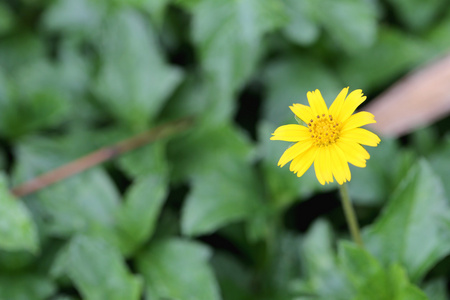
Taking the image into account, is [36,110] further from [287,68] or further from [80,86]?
[287,68]

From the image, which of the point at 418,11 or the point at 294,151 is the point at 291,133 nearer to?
the point at 294,151

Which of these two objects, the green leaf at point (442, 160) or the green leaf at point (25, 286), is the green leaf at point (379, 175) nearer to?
the green leaf at point (442, 160)

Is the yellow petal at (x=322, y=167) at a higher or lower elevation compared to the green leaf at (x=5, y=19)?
lower

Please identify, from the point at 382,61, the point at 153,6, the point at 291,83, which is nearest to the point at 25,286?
the point at 153,6

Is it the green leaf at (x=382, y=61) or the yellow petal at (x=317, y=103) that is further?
the green leaf at (x=382, y=61)

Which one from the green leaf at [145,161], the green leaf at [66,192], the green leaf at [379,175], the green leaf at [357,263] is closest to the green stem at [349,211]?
the green leaf at [357,263]

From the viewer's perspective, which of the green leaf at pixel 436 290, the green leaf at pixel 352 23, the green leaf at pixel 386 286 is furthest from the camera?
the green leaf at pixel 352 23

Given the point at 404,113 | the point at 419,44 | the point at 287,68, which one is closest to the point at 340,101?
the point at 404,113
